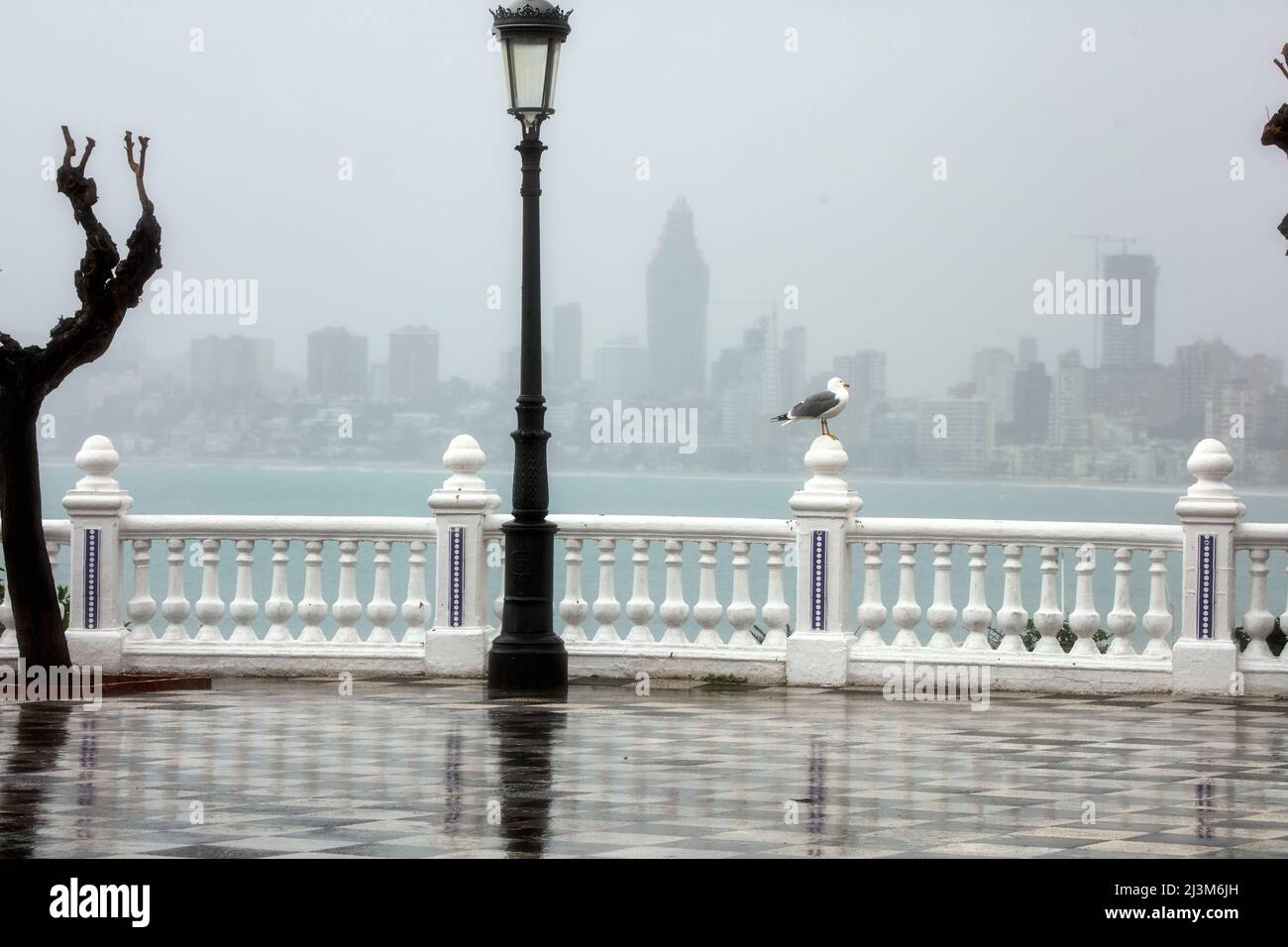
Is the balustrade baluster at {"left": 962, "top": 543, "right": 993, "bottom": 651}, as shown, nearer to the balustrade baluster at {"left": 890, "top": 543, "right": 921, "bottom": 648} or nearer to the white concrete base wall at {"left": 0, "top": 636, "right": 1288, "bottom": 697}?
the white concrete base wall at {"left": 0, "top": 636, "right": 1288, "bottom": 697}

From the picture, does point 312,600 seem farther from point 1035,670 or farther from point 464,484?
point 1035,670

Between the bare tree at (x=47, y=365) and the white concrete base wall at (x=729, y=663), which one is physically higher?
the bare tree at (x=47, y=365)

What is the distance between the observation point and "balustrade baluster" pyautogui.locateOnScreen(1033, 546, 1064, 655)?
54.7 ft

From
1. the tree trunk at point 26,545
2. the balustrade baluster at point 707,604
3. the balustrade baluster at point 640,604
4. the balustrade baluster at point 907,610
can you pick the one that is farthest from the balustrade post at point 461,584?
the balustrade baluster at point 907,610

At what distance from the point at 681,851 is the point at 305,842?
5.29 feet

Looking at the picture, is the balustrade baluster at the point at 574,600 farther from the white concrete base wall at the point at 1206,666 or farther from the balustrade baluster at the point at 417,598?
the white concrete base wall at the point at 1206,666

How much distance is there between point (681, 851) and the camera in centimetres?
869

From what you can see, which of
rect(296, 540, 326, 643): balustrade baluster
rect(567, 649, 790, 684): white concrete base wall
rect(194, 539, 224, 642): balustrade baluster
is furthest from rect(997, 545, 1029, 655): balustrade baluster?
rect(194, 539, 224, 642): balustrade baluster

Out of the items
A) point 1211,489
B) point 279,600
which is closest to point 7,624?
point 279,600

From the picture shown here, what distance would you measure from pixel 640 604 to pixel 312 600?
289 cm

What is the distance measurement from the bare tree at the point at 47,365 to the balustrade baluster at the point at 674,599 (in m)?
4.78

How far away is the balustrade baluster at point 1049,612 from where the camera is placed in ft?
54.7
